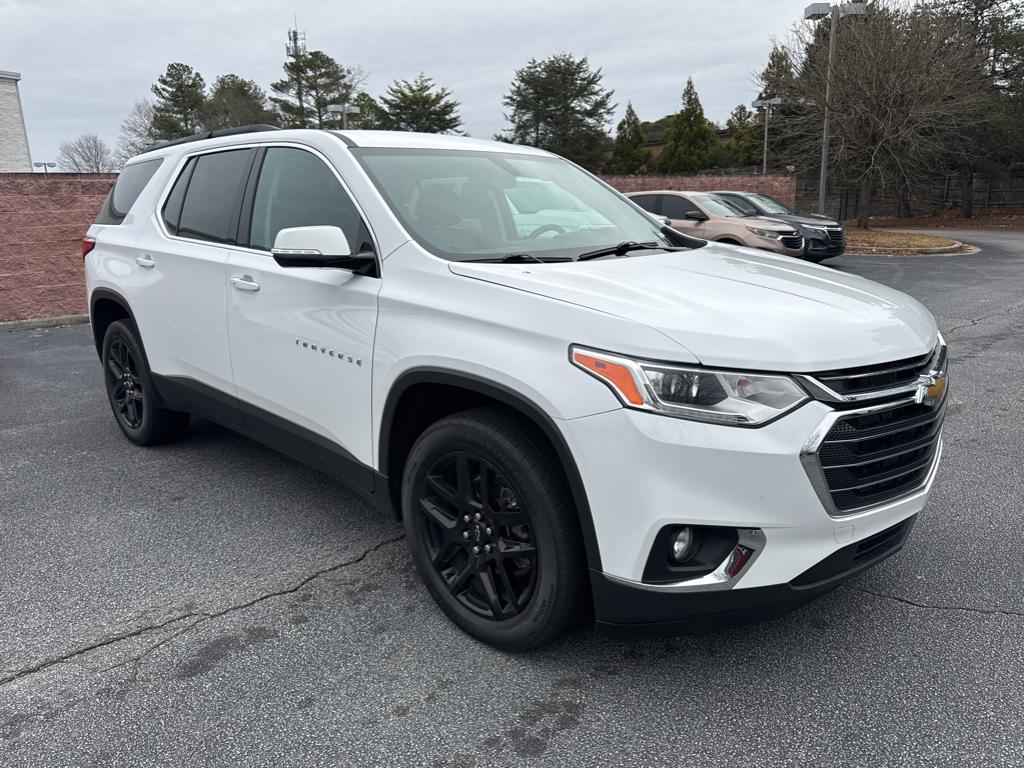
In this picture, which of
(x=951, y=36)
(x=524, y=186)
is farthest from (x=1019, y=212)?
(x=524, y=186)

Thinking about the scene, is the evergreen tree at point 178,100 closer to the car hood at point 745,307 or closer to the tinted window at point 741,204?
the tinted window at point 741,204

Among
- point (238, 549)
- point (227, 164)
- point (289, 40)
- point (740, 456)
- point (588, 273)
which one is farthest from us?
point (289, 40)

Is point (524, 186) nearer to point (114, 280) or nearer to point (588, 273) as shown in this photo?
point (588, 273)

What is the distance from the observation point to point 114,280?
15.7 ft

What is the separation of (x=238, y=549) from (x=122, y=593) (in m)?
0.53

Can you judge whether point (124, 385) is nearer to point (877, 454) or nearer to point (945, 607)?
point (877, 454)

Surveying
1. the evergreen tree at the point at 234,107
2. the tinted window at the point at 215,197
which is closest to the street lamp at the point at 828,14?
the tinted window at the point at 215,197

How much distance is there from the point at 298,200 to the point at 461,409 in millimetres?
1306

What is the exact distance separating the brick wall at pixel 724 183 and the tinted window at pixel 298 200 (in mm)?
21512

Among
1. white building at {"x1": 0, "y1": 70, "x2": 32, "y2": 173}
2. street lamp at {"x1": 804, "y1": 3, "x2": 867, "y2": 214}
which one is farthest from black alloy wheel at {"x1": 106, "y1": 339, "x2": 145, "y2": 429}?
white building at {"x1": 0, "y1": 70, "x2": 32, "y2": 173}

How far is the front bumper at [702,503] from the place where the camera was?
2135 mm

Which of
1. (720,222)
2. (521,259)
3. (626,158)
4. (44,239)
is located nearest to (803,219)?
(720,222)

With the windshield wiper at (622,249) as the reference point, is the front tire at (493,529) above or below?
below

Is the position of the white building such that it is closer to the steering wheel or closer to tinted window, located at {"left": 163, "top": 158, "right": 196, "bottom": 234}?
tinted window, located at {"left": 163, "top": 158, "right": 196, "bottom": 234}
